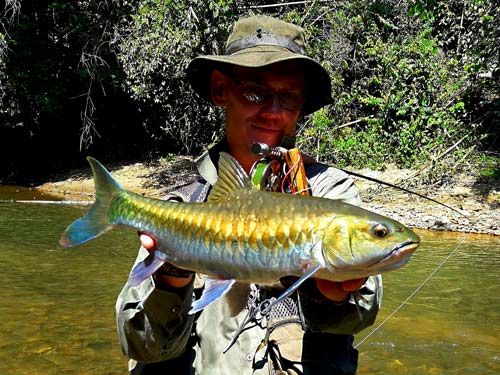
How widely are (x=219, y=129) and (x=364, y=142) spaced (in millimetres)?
4162

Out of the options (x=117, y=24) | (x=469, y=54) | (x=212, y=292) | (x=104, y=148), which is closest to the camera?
(x=212, y=292)

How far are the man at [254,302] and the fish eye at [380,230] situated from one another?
2.07ft

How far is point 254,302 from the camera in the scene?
284cm

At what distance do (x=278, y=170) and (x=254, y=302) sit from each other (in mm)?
662

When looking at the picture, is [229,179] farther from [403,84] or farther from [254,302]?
[403,84]

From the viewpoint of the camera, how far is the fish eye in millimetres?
1817

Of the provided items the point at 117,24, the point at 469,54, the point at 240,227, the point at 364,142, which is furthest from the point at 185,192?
the point at 117,24

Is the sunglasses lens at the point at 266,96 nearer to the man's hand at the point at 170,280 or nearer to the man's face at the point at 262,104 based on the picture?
the man's face at the point at 262,104

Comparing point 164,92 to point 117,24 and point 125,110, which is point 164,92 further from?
point 125,110

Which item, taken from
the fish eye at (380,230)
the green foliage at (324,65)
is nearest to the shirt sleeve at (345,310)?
the fish eye at (380,230)

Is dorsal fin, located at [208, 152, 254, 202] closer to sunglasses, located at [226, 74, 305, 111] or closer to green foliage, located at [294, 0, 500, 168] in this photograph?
sunglasses, located at [226, 74, 305, 111]

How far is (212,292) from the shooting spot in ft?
6.47

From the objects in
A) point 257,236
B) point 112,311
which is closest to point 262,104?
point 257,236

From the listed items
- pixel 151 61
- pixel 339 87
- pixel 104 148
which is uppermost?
pixel 151 61
